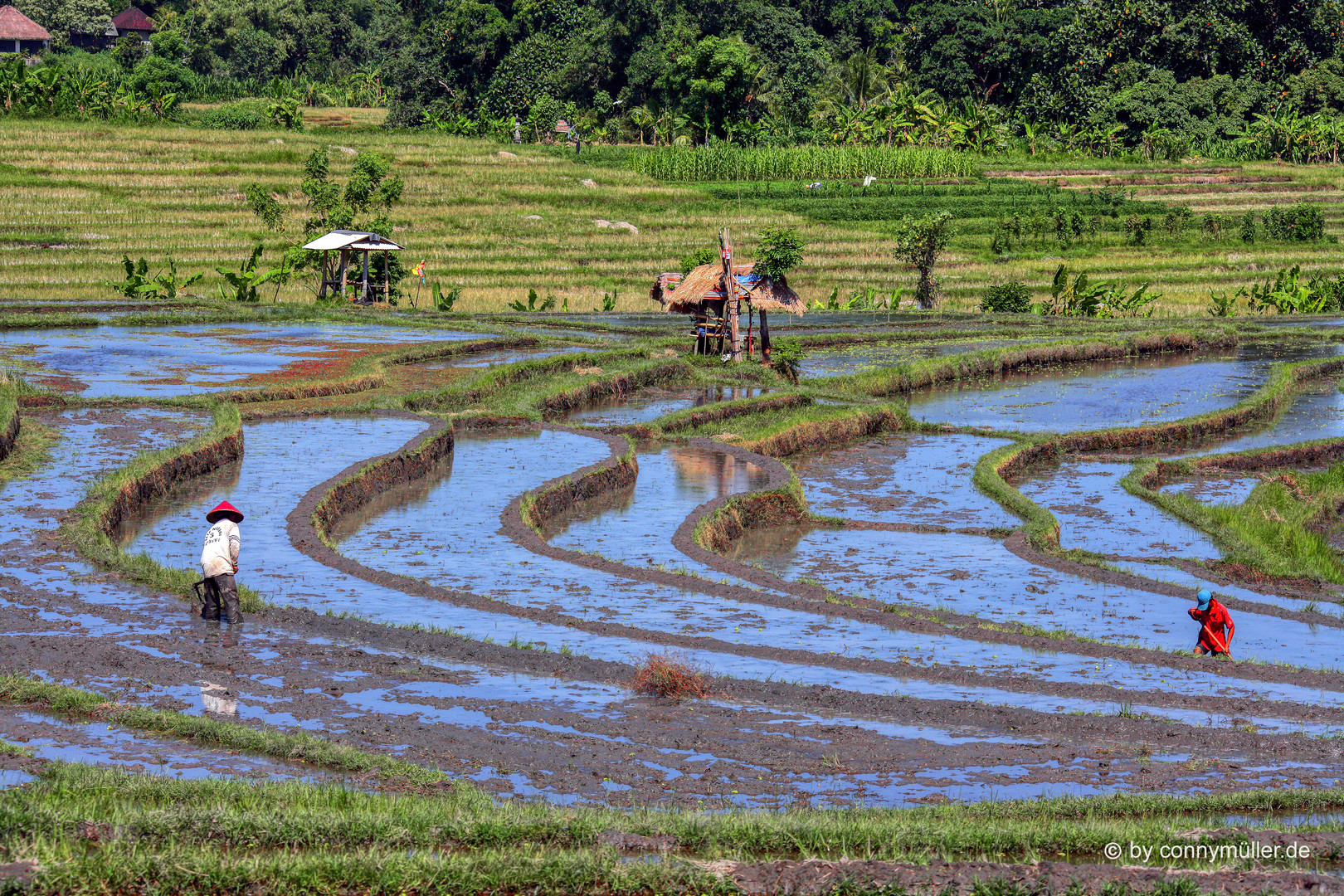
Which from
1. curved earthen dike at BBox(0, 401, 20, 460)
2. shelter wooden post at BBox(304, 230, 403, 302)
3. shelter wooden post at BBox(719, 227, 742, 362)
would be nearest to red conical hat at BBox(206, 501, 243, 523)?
curved earthen dike at BBox(0, 401, 20, 460)

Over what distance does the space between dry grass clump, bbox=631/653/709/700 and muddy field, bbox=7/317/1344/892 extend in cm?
9

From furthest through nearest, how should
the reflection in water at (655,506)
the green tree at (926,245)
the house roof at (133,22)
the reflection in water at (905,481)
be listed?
the house roof at (133,22) < the green tree at (926,245) < the reflection in water at (905,481) < the reflection in water at (655,506)

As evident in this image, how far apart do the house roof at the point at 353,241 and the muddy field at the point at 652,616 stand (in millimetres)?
8278

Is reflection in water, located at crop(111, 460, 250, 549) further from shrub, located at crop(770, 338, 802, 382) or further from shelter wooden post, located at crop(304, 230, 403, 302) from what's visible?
shelter wooden post, located at crop(304, 230, 403, 302)

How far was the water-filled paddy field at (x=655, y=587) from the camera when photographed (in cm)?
817

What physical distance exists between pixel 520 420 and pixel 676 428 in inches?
83.4

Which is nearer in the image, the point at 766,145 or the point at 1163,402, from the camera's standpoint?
the point at 1163,402

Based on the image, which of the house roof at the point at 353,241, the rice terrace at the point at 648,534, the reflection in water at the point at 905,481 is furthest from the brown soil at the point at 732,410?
the house roof at the point at 353,241

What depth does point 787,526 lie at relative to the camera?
1606cm

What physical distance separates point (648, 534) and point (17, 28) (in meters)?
78.8

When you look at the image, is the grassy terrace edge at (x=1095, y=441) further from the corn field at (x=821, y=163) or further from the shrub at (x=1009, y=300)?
the corn field at (x=821, y=163)

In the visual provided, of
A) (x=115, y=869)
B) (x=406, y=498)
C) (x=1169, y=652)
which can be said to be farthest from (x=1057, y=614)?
(x=115, y=869)

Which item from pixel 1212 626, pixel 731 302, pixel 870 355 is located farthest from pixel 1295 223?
pixel 1212 626

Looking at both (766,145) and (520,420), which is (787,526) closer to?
(520,420)
